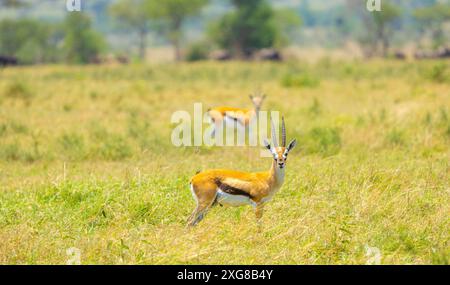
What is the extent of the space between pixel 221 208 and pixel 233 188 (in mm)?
800

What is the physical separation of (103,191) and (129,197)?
1.14 ft

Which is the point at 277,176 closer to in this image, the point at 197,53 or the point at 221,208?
the point at 221,208

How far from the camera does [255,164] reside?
894 centimetres

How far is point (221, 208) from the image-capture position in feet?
21.6

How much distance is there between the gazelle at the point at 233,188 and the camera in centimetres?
582

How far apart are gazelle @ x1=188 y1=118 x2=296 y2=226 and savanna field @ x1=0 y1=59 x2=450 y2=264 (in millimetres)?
175

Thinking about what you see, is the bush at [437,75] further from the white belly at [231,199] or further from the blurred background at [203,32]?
the blurred background at [203,32]

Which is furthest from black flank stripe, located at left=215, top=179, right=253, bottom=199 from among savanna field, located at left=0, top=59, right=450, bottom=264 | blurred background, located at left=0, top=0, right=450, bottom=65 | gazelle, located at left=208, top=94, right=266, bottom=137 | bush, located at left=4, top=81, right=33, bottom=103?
blurred background, located at left=0, top=0, right=450, bottom=65

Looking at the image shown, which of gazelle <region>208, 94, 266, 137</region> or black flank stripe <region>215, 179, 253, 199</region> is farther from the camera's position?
gazelle <region>208, 94, 266, 137</region>

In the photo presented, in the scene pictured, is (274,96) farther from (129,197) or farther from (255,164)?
(129,197)

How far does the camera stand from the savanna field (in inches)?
222

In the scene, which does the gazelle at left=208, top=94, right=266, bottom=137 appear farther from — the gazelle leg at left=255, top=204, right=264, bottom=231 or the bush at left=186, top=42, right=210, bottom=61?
the bush at left=186, top=42, right=210, bottom=61
